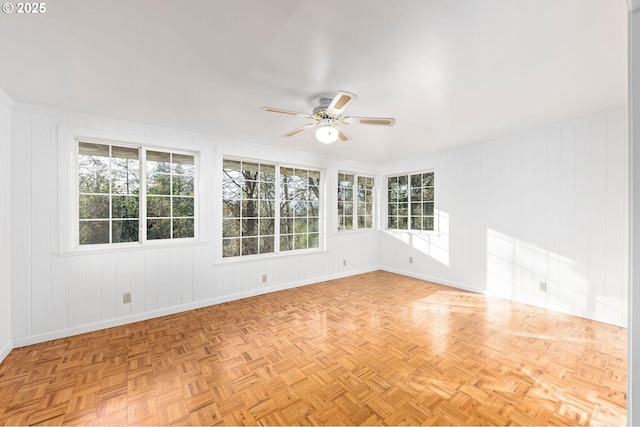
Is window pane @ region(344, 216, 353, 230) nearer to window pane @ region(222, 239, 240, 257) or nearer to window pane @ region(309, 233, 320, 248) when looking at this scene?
window pane @ region(309, 233, 320, 248)

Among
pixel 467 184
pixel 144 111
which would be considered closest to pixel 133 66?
pixel 144 111

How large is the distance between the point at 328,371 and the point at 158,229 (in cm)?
277

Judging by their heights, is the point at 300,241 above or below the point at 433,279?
above

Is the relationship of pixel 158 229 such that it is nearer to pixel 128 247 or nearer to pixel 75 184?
pixel 128 247

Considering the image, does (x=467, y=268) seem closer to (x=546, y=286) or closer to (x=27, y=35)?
(x=546, y=286)

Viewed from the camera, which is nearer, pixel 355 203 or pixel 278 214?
pixel 278 214

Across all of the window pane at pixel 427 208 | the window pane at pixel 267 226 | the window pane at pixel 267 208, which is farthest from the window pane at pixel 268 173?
the window pane at pixel 427 208

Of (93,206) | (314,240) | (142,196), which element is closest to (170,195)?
(142,196)

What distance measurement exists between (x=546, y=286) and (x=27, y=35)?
5.71 meters

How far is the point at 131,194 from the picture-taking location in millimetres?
3305

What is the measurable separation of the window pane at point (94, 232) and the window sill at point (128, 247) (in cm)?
8

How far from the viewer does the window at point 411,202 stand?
5191 millimetres

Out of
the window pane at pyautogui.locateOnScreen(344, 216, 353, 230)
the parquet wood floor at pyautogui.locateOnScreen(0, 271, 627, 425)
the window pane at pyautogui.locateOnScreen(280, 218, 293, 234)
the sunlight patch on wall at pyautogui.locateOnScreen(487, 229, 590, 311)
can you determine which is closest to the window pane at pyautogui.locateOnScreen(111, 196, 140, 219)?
the parquet wood floor at pyautogui.locateOnScreen(0, 271, 627, 425)

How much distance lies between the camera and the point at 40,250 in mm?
2766
